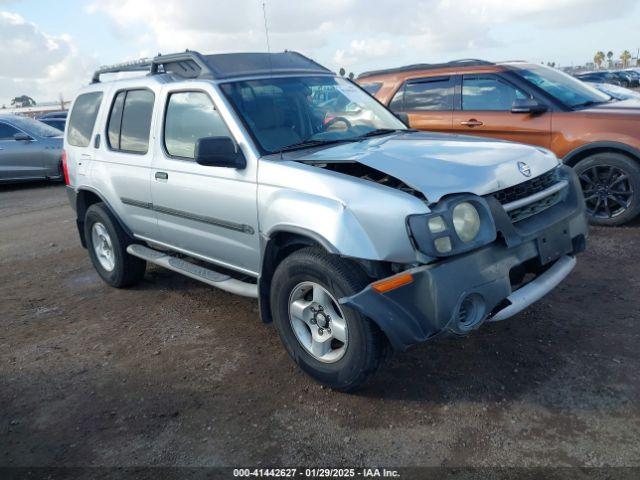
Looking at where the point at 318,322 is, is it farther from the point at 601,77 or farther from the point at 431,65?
the point at 601,77

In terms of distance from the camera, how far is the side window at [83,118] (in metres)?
5.31

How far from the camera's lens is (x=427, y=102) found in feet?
23.8

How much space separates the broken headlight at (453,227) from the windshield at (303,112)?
4.23 ft

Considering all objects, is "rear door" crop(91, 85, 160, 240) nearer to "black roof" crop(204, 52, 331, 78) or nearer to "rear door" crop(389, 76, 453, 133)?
"black roof" crop(204, 52, 331, 78)

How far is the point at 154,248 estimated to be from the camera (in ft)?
17.1

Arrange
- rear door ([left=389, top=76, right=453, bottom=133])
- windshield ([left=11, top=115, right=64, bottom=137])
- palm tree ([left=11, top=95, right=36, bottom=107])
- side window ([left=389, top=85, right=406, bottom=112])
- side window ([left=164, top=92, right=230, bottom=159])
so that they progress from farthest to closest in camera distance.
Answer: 1. palm tree ([left=11, top=95, right=36, bottom=107])
2. windshield ([left=11, top=115, right=64, bottom=137])
3. side window ([left=389, top=85, right=406, bottom=112])
4. rear door ([left=389, top=76, right=453, bottom=133])
5. side window ([left=164, top=92, right=230, bottom=159])

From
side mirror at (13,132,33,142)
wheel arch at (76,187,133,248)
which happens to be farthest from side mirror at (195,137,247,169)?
side mirror at (13,132,33,142)

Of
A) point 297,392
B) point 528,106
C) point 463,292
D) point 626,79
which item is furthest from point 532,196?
point 626,79

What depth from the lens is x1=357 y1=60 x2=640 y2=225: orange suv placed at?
5.87 metres

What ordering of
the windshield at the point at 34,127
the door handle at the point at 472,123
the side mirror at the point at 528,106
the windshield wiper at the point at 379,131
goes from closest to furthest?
the windshield wiper at the point at 379,131, the side mirror at the point at 528,106, the door handle at the point at 472,123, the windshield at the point at 34,127

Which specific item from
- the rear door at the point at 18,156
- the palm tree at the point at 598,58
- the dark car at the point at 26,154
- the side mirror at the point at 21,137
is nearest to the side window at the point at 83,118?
the dark car at the point at 26,154

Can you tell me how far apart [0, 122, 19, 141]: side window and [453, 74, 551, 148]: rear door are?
394 inches

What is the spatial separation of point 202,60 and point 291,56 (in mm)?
856

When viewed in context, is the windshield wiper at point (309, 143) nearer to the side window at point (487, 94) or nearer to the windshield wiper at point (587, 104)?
the side window at point (487, 94)
